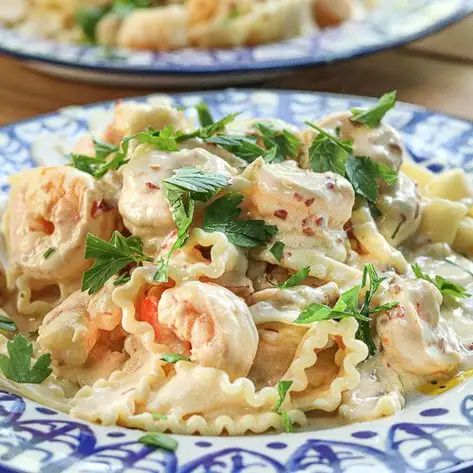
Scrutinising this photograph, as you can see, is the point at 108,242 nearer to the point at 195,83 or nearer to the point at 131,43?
the point at 195,83

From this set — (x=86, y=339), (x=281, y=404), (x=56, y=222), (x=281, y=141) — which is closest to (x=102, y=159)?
(x=56, y=222)

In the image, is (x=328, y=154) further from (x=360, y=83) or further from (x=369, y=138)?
(x=360, y=83)

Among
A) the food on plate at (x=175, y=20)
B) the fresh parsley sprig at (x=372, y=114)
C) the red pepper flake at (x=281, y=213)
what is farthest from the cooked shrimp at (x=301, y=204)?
the food on plate at (x=175, y=20)

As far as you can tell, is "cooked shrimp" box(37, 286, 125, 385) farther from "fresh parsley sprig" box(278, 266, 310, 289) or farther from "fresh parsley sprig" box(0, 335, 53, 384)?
"fresh parsley sprig" box(278, 266, 310, 289)

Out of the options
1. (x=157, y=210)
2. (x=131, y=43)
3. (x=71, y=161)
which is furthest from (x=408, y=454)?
(x=131, y=43)

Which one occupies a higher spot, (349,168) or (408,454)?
(349,168)

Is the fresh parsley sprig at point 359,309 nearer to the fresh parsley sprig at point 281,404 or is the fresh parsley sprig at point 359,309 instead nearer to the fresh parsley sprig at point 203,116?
the fresh parsley sprig at point 281,404

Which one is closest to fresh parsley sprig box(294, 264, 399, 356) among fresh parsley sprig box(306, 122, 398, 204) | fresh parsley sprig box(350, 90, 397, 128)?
fresh parsley sprig box(306, 122, 398, 204)
